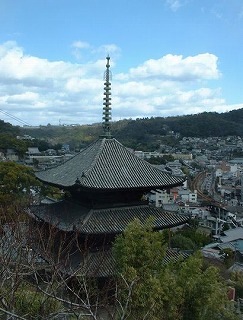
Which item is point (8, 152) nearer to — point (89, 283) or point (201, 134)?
point (89, 283)

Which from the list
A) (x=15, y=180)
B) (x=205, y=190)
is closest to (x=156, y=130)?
(x=205, y=190)

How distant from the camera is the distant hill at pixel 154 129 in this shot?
168 metres

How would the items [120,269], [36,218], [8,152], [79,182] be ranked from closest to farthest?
[120,269], [79,182], [36,218], [8,152]

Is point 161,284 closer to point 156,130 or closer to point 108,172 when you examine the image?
point 108,172

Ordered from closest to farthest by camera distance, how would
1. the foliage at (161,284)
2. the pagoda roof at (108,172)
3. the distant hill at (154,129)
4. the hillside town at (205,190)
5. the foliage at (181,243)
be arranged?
1. the foliage at (161,284)
2. the pagoda roof at (108,172)
3. the foliage at (181,243)
4. the hillside town at (205,190)
5. the distant hill at (154,129)

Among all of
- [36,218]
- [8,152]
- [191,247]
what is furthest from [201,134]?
[36,218]

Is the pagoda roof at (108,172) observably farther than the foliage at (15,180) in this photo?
No

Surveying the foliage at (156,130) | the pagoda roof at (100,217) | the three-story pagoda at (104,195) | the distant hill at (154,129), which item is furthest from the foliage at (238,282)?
the distant hill at (154,129)

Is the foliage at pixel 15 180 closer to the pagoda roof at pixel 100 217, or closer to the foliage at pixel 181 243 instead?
the foliage at pixel 181 243

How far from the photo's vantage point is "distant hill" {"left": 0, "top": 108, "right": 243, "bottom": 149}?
552 ft

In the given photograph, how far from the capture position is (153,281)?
1167cm

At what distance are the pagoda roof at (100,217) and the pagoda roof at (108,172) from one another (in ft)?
3.68

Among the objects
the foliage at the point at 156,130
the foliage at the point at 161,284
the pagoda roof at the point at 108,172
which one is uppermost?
the foliage at the point at 156,130

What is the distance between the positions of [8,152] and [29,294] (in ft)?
200
